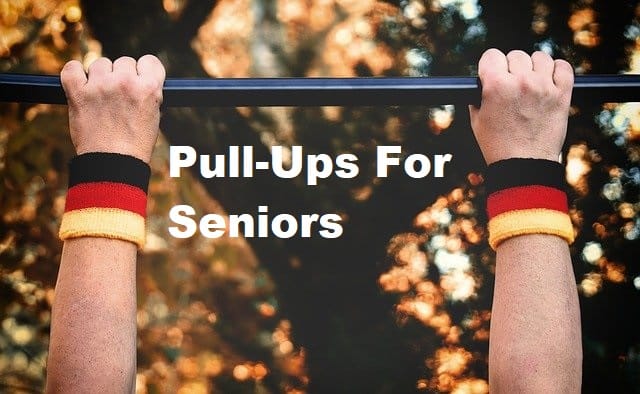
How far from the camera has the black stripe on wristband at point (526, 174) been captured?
2.86 feet

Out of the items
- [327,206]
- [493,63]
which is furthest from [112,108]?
[327,206]

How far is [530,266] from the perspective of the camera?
32.6 inches

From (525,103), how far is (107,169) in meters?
0.61

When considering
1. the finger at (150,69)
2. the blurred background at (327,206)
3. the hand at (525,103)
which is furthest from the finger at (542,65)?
the blurred background at (327,206)

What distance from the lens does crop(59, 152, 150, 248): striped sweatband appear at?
82 centimetres

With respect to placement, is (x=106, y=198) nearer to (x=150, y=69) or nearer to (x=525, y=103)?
(x=150, y=69)

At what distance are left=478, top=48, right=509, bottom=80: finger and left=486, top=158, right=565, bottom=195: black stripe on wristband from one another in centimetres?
14

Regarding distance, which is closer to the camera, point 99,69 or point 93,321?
point 93,321

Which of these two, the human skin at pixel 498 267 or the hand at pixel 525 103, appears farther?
the hand at pixel 525 103

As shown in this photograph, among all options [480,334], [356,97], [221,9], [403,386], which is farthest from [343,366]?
[356,97]

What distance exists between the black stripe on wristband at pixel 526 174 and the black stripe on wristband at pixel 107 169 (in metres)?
0.52

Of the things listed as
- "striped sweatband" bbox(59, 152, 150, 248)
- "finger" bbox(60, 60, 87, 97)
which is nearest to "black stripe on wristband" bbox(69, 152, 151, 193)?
"striped sweatband" bbox(59, 152, 150, 248)

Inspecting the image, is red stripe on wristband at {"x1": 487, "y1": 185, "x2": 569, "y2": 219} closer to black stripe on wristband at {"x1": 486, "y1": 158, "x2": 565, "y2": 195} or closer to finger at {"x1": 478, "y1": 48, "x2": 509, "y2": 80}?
black stripe on wristband at {"x1": 486, "y1": 158, "x2": 565, "y2": 195}

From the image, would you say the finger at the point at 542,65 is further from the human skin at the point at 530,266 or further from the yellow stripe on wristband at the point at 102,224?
the yellow stripe on wristband at the point at 102,224
